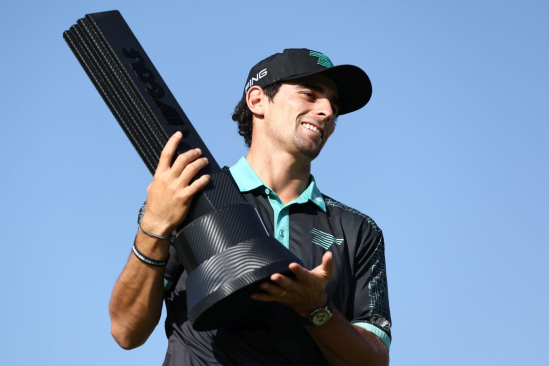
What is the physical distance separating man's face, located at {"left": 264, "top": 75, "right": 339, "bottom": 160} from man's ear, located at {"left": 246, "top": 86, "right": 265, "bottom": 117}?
8 centimetres

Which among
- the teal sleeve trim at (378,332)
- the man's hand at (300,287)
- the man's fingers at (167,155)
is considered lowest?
the teal sleeve trim at (378,332)

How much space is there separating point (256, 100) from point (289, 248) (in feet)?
4.66

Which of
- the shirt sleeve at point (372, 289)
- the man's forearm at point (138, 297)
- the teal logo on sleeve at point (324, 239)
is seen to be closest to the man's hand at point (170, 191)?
the man's forearm at point (138, 297)

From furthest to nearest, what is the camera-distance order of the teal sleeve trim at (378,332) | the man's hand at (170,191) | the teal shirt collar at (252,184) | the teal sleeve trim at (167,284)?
the teal shirt collar at (252,184) → the teal sleeve trim at (378,332) → the teal sleeve trim at (167,284) → the man's hand at (170,191)

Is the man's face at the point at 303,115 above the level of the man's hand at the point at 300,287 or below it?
above

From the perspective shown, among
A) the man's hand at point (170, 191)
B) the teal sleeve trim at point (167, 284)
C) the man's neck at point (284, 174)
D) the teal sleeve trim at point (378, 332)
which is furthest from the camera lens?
the man's neck at point (284, 174)

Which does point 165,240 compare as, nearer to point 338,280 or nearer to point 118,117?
point 118,117

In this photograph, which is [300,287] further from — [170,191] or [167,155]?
[167,155]

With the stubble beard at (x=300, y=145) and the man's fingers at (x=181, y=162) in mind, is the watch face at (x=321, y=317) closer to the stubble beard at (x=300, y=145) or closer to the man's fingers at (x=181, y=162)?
the man's fingers at (x=181, y=162)

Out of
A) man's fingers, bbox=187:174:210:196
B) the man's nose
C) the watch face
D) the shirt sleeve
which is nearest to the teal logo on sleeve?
the shirt sleeve

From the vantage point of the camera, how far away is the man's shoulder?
17.1 ft

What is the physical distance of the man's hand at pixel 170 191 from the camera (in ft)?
13.5

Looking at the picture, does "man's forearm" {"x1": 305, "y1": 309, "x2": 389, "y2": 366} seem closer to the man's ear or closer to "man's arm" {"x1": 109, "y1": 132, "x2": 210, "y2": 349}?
"man's arm" {"x1": 109, "y1": 132, "x2": 210, "y2": 349}

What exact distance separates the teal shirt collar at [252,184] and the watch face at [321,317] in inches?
41.6
